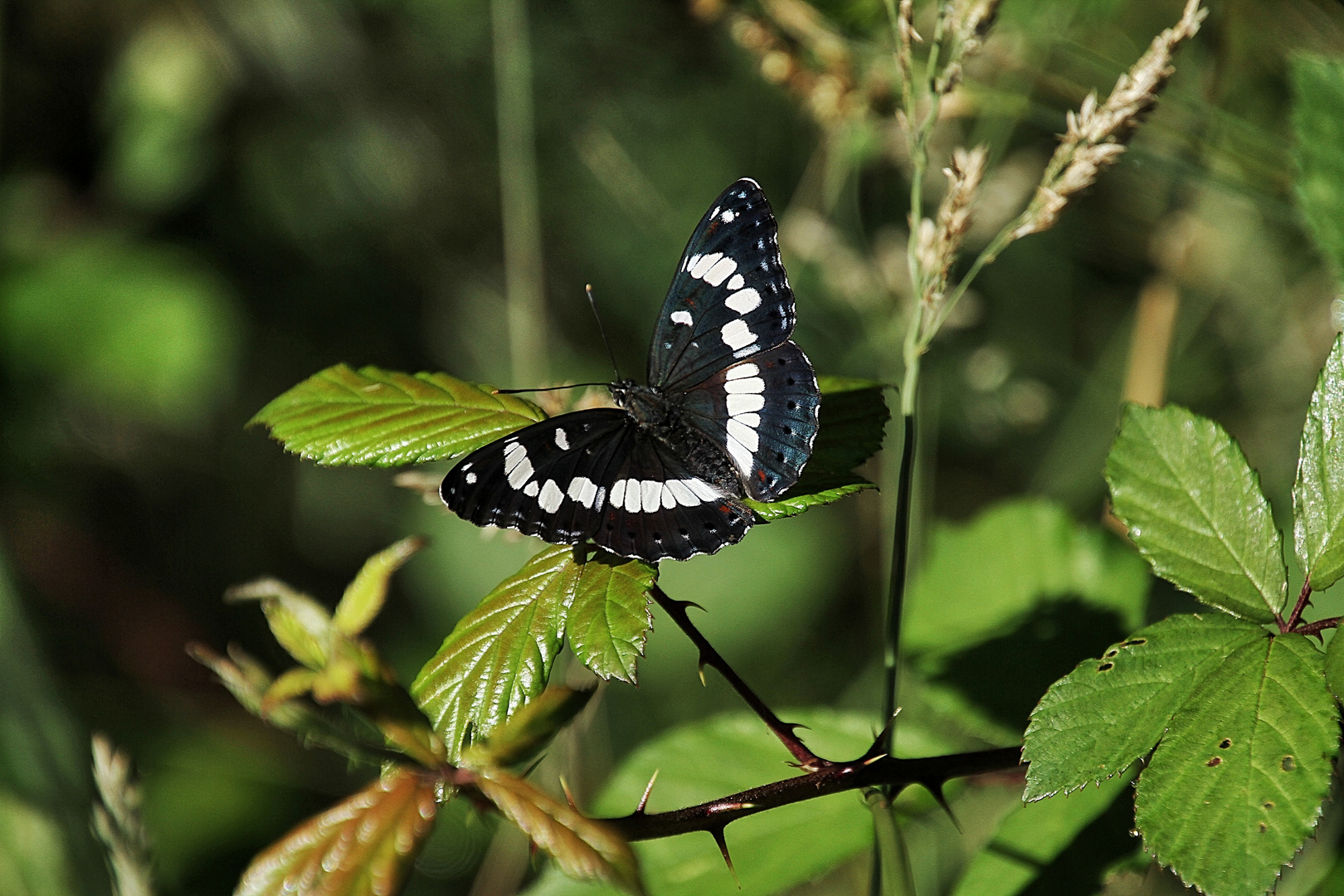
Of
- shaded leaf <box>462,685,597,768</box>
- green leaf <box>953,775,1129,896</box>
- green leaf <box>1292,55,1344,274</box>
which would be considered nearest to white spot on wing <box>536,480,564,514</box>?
shaded leaf <box>462,685,597,768</box>

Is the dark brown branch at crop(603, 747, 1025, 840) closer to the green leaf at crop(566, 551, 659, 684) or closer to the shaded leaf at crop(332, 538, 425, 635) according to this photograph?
the green leaf at crop(566, 551, 659, 684)

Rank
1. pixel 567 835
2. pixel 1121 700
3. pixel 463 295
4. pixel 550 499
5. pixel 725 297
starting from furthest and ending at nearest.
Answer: pixel 463 295
pixel 725 297
pixel 550 499
pixel 1121 700
pixel 567 835

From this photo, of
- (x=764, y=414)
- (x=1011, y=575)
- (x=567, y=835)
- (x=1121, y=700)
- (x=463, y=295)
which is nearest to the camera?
(x=567, y=835)

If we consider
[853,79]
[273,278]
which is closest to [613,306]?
[273,278]

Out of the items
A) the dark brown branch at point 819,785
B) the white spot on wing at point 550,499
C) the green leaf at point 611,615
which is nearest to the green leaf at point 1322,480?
the dark brown branch at point 819,785

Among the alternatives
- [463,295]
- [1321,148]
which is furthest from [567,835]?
[463,295]

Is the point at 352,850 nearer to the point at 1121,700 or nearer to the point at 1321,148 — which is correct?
the point at 1121,700

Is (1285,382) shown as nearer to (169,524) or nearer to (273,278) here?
(273,278)
